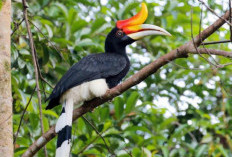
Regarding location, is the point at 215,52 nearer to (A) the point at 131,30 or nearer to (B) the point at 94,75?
(B) the point at 94,75

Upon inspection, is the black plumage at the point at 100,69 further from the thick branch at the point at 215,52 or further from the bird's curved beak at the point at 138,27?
the thick branch at the point at 215,52

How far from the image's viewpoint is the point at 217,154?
4.79m

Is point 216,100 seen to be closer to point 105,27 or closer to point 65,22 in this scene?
point 105,27

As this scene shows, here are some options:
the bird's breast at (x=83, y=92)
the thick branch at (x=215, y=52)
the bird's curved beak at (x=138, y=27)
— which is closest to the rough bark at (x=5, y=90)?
the bird's breast at (x=83, y=92)

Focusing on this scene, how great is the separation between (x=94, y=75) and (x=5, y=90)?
1016 millimetres

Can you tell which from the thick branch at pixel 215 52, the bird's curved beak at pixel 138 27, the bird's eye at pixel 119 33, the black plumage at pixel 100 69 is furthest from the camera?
the bird's eye at pixel 119 33

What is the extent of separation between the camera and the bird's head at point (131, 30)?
3.64m

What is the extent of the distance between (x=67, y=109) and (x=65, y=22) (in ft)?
5.69

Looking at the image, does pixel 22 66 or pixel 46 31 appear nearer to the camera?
pixel 22 66

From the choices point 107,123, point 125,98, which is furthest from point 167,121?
point 107,123

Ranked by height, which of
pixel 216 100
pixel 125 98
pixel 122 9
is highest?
pixel 122 9

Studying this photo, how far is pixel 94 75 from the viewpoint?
11.3ft

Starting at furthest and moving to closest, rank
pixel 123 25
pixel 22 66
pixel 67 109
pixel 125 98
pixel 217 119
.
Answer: pixel 217 119
pixel 125 98
pixel 123 25
pixel 22 66
pixel 67 109

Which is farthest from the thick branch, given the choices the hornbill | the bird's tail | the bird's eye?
the bird's eye
